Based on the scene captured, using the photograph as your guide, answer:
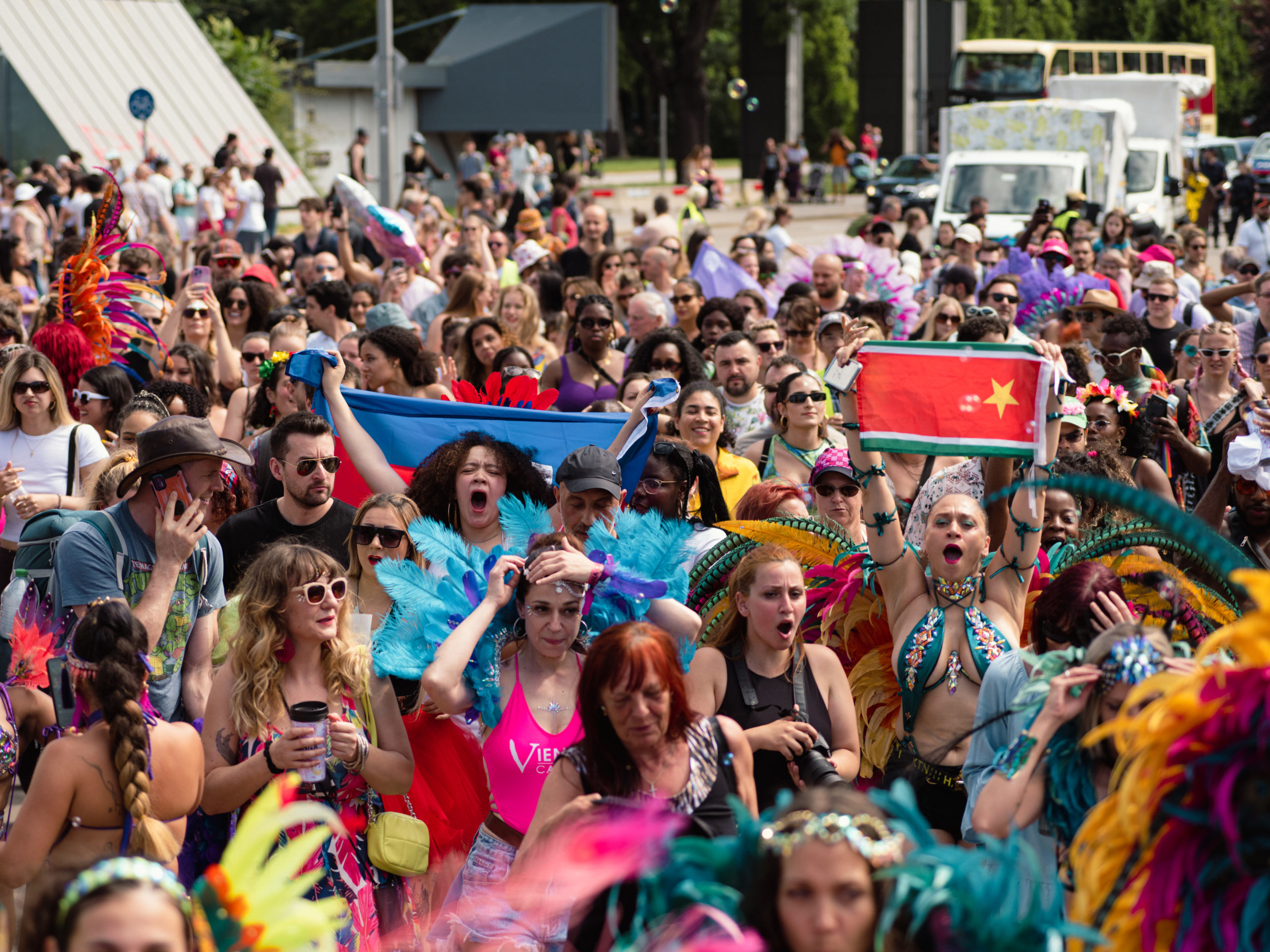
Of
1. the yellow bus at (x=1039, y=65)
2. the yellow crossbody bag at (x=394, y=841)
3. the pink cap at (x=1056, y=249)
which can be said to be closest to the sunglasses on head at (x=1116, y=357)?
the pink cap at (x=1056, y=249)

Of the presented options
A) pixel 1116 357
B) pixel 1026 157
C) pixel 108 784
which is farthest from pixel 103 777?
pixel 1026 157

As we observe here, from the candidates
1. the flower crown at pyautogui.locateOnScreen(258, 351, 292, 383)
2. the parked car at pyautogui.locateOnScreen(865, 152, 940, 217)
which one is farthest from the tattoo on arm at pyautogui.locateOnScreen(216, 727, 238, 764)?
the parked car at pyautogui.locateOnScreen(865, 152, 940, 217)

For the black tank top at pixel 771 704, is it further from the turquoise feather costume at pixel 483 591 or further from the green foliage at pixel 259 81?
the green foliage at pixel 259 81

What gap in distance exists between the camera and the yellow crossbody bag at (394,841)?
4.20 m

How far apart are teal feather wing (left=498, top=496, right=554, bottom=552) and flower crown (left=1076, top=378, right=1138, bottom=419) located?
3.03 meters

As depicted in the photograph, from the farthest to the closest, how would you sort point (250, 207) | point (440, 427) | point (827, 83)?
point (827, 83) → point (250, 207) → point (440, 427)

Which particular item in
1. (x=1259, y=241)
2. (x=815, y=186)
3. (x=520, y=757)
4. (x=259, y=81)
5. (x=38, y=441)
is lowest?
(x=520, y=757)

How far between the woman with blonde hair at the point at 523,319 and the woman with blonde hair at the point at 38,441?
341 centimetres

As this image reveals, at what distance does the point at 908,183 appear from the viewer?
105 feet

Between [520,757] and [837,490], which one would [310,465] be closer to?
[520,757]

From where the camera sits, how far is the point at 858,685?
201 inches

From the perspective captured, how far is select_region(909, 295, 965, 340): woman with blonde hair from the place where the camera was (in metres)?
9.52

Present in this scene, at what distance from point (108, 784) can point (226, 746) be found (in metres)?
0.48

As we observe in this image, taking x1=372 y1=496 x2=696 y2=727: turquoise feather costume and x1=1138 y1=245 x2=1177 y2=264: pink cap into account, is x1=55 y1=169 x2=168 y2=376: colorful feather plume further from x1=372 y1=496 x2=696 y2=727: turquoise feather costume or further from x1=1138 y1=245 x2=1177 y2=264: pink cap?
x1=1138 y1=245 x2=1177 y2=264: pink cap
